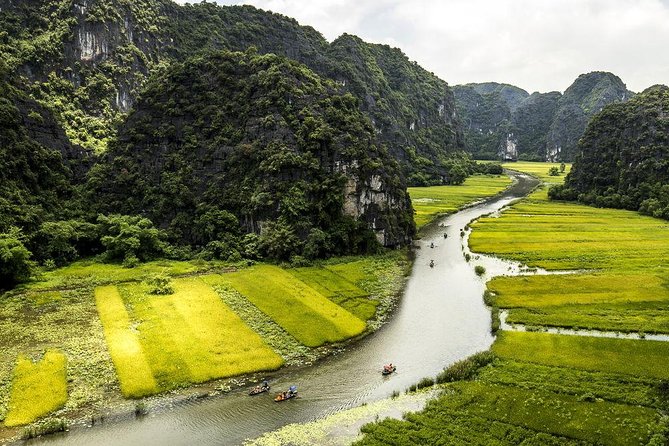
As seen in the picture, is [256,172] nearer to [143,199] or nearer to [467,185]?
[143,199]

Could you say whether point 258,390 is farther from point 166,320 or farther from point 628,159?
point 628,159

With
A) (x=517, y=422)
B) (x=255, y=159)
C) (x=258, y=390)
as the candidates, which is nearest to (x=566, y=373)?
(x=517, y=422)


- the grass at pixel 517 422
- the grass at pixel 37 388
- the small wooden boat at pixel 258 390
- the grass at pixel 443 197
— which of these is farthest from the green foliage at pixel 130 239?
the grass at pixel 443 197

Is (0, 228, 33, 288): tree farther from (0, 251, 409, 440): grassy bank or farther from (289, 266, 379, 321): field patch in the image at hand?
(289, 266, 379, 321): field patch

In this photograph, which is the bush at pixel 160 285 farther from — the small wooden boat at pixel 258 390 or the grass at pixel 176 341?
the small wooden boat at pixel 258 390

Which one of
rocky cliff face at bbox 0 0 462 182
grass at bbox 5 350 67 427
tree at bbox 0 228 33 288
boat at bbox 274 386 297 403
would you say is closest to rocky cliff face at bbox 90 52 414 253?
rocky cliff face at bbox 0 0 462 182

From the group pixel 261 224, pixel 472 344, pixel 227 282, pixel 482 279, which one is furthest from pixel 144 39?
pixel 472 344
